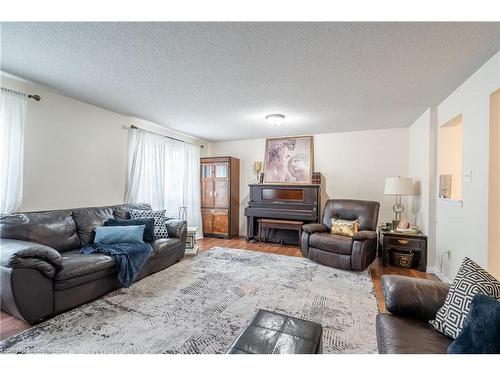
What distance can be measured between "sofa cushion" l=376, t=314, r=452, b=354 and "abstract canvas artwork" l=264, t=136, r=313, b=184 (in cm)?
366

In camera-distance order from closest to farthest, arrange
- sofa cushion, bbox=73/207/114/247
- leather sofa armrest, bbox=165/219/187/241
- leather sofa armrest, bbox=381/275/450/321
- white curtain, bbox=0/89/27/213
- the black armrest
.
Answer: leather sofa armrest, bbox=381/275/450/321 < the black armrest < white curtain, bbox=0/89/27/213 < sofa cushion, bbox=73/207/114/247 < leather sofa armrest, bbox=165/219/187/241

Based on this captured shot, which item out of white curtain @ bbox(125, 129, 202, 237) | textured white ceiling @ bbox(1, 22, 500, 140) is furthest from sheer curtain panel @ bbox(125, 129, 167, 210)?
textured white ceiling @ bbox(1, 22, 500, 140)

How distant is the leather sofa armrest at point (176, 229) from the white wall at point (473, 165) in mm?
3487

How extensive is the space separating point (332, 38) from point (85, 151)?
3358mm

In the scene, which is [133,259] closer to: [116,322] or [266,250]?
[116,322]

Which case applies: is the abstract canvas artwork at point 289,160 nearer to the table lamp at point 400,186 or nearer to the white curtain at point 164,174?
the table lamp at point 400,186

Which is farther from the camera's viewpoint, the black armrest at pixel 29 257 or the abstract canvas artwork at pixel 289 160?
the abstract canvas artwork at pixel 289 160

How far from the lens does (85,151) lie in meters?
3.25

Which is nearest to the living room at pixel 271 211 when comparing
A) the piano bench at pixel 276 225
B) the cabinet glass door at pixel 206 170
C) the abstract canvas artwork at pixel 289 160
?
the piano bench at pixel 276 225

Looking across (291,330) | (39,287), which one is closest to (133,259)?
(39,287)

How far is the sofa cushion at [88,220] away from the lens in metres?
2.84

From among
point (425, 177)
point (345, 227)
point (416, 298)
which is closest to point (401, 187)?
point (425, 177)

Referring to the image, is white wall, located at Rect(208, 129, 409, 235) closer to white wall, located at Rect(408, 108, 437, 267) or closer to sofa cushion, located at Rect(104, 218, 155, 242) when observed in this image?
white wall, located at Rect(408, 108, 437, 267)

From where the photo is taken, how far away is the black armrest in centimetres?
180
